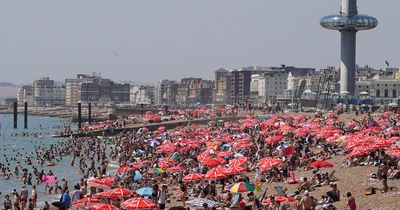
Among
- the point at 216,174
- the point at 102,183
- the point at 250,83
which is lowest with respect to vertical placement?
the point at 102,183

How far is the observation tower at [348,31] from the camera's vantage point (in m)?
80.2

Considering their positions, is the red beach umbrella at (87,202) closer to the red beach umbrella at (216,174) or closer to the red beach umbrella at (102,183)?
the red beach umbrella at (102,183)

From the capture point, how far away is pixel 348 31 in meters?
81.4

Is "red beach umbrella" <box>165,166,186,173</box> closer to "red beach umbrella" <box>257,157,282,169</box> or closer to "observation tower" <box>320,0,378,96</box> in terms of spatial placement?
"red beach umbrella" <box>257,157,282,169</box>

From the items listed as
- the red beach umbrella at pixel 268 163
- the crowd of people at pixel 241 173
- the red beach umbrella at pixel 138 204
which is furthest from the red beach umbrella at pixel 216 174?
the red beach umbrella at pixel 138 204

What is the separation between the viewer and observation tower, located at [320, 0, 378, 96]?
8019 centimetres

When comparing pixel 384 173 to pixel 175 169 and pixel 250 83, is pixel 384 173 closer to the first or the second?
pixel 175 169

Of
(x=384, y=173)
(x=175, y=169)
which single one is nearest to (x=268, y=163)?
(x=175, y=169)

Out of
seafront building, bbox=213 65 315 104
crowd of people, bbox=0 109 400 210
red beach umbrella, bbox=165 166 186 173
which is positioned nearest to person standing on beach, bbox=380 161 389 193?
crowd of people, bbox=0 109 400 210

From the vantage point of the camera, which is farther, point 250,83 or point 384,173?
point 250,83

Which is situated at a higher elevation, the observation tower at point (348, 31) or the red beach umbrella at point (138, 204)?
the observation tower at point (348, 31)

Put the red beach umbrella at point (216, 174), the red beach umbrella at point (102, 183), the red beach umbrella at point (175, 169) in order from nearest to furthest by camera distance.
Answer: the red beach umbrella at point (216, 174) → the red beach umbrella at point (102, 183) → the red beach umbrella at point (175, 169)

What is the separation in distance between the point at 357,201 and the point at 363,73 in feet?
446

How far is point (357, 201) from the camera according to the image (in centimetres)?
1931
